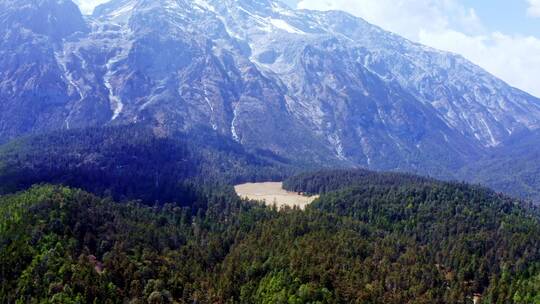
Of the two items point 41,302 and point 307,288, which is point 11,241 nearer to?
point 41,302

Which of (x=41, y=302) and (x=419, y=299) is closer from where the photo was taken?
(x=41, y=302)

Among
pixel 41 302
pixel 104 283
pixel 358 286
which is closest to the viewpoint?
pixel 41 302

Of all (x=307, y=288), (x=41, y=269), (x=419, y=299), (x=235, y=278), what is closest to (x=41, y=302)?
(x=41, y=269)

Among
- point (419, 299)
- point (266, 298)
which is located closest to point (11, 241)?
point (266, 298)

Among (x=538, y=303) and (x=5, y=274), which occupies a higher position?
(x=538, y=303)

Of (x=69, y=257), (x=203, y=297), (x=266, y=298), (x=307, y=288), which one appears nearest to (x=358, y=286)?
(x=307, y=288)

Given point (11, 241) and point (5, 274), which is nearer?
point (5, 274)

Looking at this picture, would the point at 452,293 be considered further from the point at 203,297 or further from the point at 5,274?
the point at 5,274

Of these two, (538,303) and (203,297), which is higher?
(538,303)

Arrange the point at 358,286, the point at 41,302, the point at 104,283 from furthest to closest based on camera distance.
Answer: the point at 358,286 → the point at 104,283 → the point at 41,302
